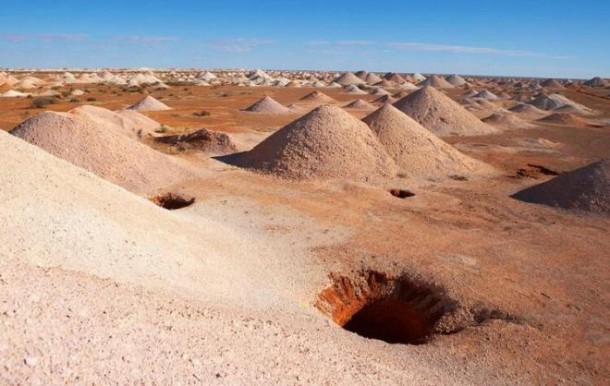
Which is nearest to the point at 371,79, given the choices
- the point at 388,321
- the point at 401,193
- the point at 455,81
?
the point at 455,81

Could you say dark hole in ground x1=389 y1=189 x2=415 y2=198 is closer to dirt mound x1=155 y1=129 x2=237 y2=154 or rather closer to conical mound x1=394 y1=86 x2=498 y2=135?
dirt mound x1=155 y1=129 x2=237 y2=154

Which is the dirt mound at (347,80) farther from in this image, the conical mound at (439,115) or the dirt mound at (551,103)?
the conical mound at (439,115)

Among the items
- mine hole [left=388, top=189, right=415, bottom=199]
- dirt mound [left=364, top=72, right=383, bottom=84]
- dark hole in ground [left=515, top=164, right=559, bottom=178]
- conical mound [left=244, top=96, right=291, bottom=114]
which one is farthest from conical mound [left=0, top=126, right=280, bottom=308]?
dirt mound [left=364, top=72, right=383, bottom=84]

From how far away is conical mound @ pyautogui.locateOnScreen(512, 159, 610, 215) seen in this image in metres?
13.1

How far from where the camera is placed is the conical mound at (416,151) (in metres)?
17.2

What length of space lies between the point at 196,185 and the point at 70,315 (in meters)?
10.3

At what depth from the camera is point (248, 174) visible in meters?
16.0

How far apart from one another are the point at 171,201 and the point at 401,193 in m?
6.61

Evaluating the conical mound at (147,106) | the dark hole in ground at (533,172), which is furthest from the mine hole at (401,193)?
the conical mound at (147,106)

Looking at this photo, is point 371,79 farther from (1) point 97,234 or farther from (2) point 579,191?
(1) point 97,234

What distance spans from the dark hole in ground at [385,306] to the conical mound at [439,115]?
1911 cm

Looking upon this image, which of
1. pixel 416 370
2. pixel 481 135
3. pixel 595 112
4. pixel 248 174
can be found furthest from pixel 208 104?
pixel 416 370

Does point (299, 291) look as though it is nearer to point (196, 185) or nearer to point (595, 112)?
point (196, 185)

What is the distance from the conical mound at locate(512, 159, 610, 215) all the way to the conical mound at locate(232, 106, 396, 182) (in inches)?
176
